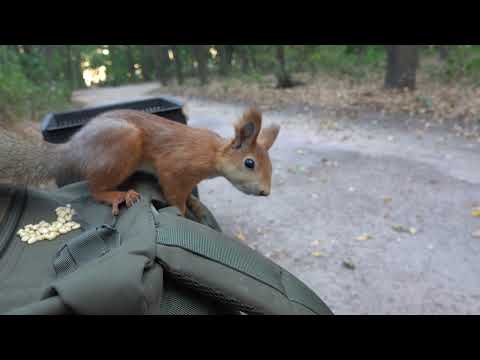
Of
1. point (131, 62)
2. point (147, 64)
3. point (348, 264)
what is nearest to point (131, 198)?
point (348, 264)

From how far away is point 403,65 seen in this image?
6.25 meters

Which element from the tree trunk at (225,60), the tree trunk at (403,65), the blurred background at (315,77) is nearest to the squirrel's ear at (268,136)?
the blurred background at (315,77)

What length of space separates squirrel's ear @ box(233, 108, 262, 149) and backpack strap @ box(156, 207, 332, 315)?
63 centimetres

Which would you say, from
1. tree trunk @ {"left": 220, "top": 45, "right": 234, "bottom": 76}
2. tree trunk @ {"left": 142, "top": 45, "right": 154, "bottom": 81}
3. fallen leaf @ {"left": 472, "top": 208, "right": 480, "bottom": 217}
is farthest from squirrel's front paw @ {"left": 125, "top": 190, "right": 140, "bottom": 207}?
tree trunk @ {"left": 142, "top": 45, "right": 154, "bottom": 81}

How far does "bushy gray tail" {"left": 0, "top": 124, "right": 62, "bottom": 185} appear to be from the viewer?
137 centimetres

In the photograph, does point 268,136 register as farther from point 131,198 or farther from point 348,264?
point 348,264

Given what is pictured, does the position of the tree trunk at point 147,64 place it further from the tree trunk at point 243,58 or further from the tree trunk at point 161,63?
the tree trunk at point 243,58

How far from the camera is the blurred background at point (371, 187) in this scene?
2.15 metres

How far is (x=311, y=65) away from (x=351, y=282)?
817 cm

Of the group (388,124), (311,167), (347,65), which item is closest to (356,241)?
(311,167)

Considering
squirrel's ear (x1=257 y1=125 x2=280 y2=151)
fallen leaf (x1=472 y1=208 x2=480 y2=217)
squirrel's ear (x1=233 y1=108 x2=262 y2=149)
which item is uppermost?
squirrel's ear (x1=233 y1=108 x2=262 y2=149)

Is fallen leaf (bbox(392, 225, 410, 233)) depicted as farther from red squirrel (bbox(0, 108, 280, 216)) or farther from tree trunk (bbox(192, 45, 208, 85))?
tree trunk (bbox(192, 45, 208, 85))

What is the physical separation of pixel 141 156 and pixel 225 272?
0.81 meters

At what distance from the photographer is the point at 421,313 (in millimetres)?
1900
